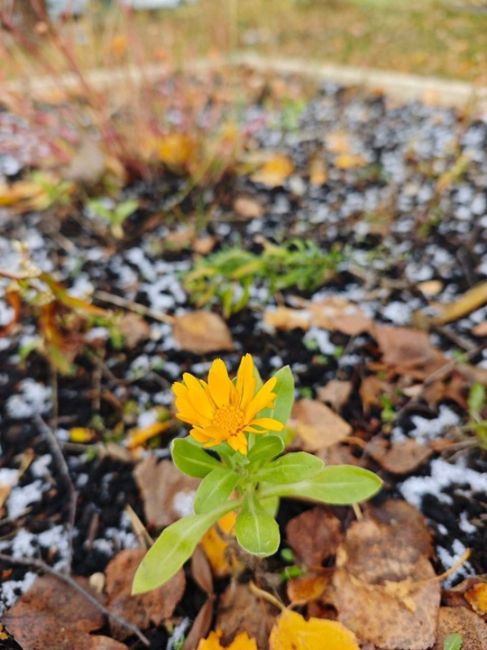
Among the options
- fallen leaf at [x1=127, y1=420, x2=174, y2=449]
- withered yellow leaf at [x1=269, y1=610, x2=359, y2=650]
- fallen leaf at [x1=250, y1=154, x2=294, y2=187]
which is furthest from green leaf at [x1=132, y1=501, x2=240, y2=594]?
fallen leaf at [x1=250, y1=154, x2=294, y2=187]

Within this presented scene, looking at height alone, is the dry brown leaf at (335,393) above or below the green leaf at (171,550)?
below

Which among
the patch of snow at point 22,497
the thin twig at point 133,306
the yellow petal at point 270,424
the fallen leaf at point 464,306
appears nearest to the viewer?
the yellow petal at point 270,424

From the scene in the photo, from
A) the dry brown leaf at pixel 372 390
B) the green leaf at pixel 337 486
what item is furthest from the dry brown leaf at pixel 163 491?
the dry brown leaf at pixel 372 390

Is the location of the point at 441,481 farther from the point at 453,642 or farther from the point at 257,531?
the point at 257,531

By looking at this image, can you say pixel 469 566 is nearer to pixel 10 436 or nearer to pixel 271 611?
pixel 271 611

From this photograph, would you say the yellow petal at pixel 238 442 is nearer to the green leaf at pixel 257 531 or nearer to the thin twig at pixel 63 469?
the green leaf at pixel 257 531

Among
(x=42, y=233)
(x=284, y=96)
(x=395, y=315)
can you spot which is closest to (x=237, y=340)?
(x=395, y=315)

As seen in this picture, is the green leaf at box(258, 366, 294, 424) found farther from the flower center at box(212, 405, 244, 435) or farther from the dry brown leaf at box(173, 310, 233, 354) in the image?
the dry brown leaf at box(173, 310, 233, 354)
